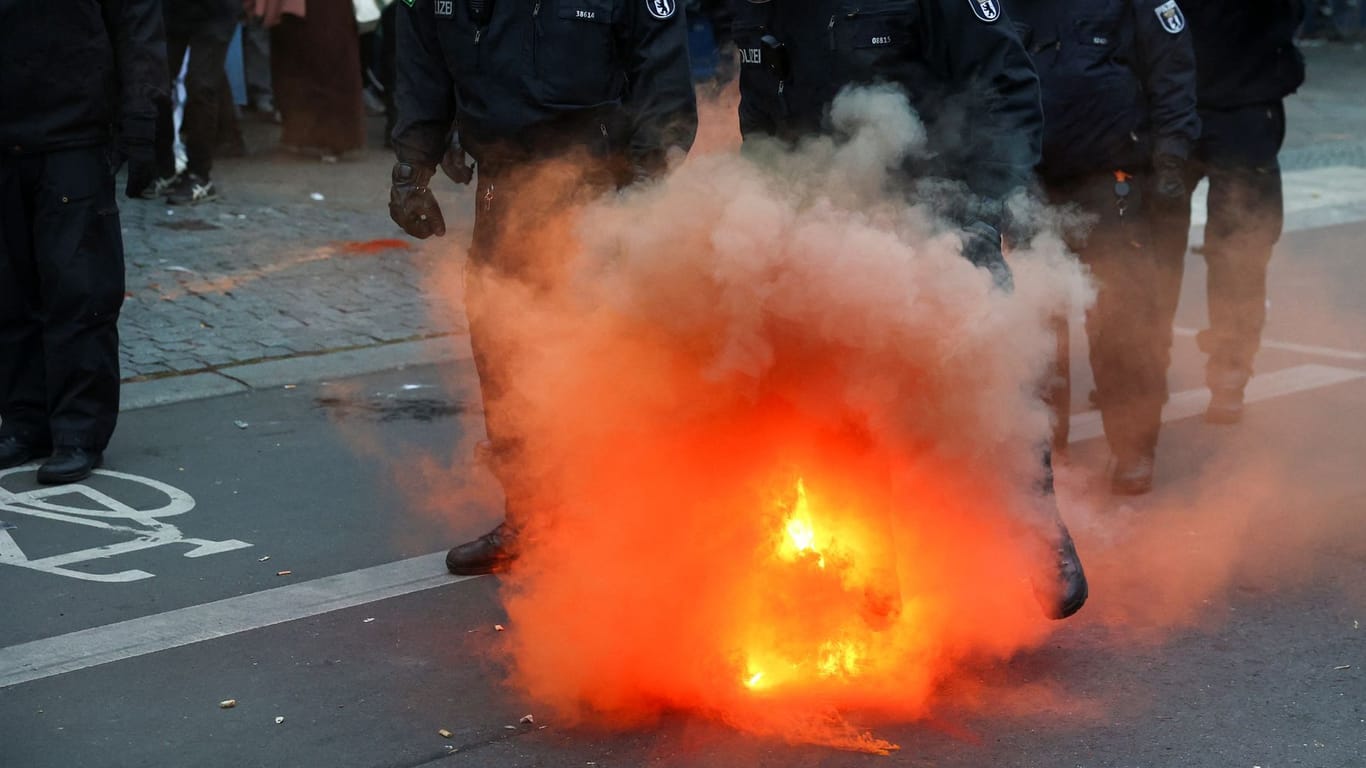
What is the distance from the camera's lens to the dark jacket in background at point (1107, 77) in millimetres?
5254

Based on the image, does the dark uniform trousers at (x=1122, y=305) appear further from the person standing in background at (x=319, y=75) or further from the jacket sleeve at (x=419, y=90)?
the person standing in background at (x=319, y=75)

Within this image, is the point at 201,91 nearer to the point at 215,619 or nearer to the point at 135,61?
the point at 135,61

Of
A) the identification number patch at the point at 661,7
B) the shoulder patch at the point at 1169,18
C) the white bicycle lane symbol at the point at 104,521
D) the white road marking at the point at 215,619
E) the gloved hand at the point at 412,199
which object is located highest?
the identification number patch at the point at 661,7

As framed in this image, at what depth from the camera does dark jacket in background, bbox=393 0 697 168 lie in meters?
4.41

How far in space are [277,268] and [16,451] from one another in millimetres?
3048

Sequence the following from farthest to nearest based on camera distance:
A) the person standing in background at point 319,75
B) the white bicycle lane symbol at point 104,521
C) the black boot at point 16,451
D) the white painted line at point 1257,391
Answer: the person standing in background at point 319,75 → the white painted line at point 1257,391 → the black boot at point 16,451 → the white bicycle lane symbol at point 104,521

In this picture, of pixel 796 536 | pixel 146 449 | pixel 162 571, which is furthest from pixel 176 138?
pixel 796 536

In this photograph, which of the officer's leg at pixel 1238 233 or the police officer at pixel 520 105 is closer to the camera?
the police officer at pixel 520 105

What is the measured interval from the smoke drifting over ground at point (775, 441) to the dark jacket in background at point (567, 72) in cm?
59

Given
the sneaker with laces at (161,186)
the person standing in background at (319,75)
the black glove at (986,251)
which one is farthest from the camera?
the person standing in background at (319,75)

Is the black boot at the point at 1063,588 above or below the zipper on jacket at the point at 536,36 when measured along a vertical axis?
below

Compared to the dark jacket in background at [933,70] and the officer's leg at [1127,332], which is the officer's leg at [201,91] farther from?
the dark jacket in background at [933,70]

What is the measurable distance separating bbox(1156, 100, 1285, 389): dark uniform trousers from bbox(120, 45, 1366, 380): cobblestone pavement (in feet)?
11.3

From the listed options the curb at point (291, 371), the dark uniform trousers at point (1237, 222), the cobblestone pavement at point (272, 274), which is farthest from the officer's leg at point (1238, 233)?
the cobblestone pavement at point (272, 274)
